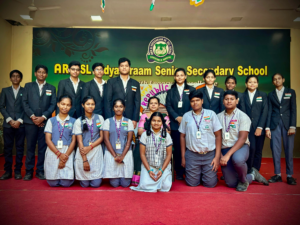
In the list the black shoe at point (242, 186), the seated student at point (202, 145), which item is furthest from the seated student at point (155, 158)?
the black shoe at point (242, 186)

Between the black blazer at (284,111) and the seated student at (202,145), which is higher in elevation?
the black blazer at (284,111)

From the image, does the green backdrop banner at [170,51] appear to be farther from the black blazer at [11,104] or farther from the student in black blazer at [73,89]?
the black blazer at [11,104]

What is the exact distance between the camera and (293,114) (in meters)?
3.74

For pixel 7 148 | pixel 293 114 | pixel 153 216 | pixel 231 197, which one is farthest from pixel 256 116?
pixel 7 148

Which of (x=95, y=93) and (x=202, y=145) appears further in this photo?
(x=95, y=93)

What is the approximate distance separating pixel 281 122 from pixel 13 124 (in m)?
4.23

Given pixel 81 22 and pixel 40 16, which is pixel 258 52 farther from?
pixel 40 16

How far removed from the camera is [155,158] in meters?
3.24

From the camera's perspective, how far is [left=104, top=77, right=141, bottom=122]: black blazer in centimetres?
381

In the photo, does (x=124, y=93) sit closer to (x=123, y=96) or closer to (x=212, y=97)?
(x=123, y=96)

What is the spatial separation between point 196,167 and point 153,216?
4.48 ft

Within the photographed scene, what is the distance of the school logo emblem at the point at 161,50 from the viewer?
6.40 meters

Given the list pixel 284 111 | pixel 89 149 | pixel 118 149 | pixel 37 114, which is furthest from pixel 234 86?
pixel 37 114

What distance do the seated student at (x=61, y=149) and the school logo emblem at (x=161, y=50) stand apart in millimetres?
3497
